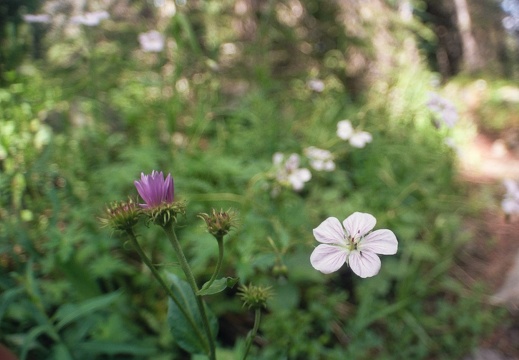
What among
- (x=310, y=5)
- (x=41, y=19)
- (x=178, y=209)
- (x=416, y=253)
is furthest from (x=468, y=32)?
(x=178, y=209)

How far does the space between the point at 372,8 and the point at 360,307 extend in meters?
2.58

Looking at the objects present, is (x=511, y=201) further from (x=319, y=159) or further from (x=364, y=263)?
(x=364, y=263)

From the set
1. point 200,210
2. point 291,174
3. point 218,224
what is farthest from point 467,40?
point 218,224

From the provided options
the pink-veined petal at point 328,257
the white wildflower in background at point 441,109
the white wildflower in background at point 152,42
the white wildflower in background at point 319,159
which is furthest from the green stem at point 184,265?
the white wildflower in background at point 152,42

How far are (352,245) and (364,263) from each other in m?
0.05

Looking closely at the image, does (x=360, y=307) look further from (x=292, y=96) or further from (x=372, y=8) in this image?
(x=372, y=8)

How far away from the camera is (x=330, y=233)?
0.72 m

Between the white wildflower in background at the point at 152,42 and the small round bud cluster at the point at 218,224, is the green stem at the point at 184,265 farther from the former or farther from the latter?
the white wildflower in background at the point at 152,42

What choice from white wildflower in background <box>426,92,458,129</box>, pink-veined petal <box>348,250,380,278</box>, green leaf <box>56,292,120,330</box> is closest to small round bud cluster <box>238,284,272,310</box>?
pink-veined petal <box>348,250,380,278</box>

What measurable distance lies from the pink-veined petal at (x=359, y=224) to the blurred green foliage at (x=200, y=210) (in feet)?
0.84

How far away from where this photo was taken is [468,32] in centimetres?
562

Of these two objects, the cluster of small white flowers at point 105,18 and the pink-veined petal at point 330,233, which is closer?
the pink-veined petal at point 330,233

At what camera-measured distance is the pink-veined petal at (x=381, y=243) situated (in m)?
0.67

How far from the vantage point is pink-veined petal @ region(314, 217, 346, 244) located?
0.71 meters
